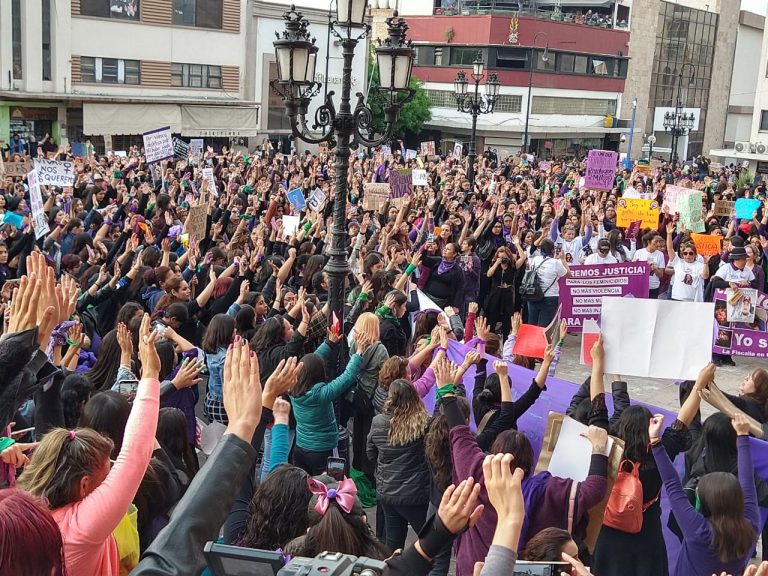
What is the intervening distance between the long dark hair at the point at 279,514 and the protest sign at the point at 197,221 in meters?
7.76

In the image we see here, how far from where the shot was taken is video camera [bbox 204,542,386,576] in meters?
2.25

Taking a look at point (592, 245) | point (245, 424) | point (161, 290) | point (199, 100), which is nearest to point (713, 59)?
point (199, 100)

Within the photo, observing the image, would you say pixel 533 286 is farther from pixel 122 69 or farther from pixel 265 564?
pixel 122 69

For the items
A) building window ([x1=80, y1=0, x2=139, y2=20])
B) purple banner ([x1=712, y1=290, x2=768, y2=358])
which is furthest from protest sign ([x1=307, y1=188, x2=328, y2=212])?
building window ([x1=80, y1=0, x2=139, y2=20])

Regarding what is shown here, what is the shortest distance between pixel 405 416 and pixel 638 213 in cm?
1110

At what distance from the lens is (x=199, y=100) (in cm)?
4200

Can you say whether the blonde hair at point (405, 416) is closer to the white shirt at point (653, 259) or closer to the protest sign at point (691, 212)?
the white shirt at point (653, 259)

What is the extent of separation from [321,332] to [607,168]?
13.2 m

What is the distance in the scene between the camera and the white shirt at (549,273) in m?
11.7

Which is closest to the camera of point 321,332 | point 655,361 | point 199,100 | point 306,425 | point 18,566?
point 18,566

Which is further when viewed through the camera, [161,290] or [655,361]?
[161,290]

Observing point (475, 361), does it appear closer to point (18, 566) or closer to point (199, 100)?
point (18, 566)

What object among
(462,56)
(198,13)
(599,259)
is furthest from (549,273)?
(462,56)

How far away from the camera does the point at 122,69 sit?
3934cm
